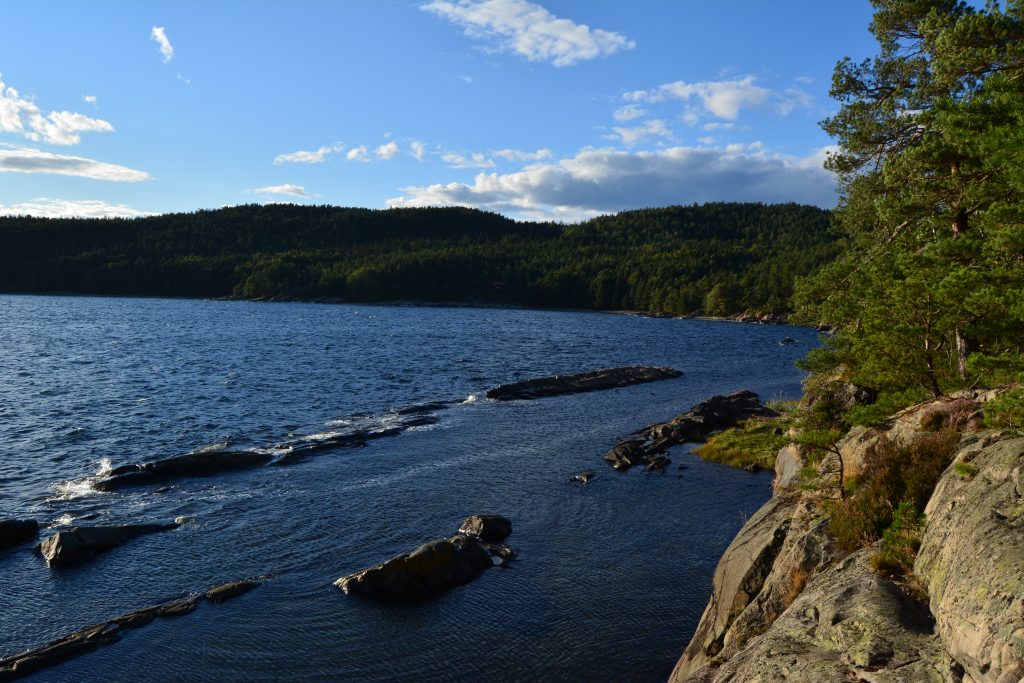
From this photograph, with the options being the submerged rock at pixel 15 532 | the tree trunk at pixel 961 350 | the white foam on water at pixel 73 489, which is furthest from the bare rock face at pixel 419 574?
the white foam on water at pixel 73 489

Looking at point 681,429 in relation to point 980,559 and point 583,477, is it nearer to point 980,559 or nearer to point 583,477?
point 583,477

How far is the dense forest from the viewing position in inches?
673

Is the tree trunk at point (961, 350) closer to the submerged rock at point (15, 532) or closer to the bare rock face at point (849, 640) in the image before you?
the bare rock face at point (849, 640)

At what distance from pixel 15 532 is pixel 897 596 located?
→ 32.3 m

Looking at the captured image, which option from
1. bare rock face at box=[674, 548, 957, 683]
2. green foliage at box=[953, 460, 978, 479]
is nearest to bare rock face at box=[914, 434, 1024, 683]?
green foliage at box=[953, 460, 978, 479]

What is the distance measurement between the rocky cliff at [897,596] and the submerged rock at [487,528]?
11.4 m

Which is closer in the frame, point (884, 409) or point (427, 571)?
point (884, 409)

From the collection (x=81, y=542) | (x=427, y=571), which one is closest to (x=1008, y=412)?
(x=427, y=571)

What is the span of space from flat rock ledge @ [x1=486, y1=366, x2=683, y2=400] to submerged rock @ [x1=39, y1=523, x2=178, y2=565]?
129ft

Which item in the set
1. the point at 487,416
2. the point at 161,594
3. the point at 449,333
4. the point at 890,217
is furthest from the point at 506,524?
the point at 449,333

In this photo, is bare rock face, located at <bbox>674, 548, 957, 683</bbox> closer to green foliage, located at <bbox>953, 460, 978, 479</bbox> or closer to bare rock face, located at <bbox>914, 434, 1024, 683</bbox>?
bare rock face, located at <bbox>914, 434, 1024, 683</bbox>

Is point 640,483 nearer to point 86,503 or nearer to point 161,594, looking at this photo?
point 161,594

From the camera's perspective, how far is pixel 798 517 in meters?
18.4

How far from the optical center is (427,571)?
2452 cm
